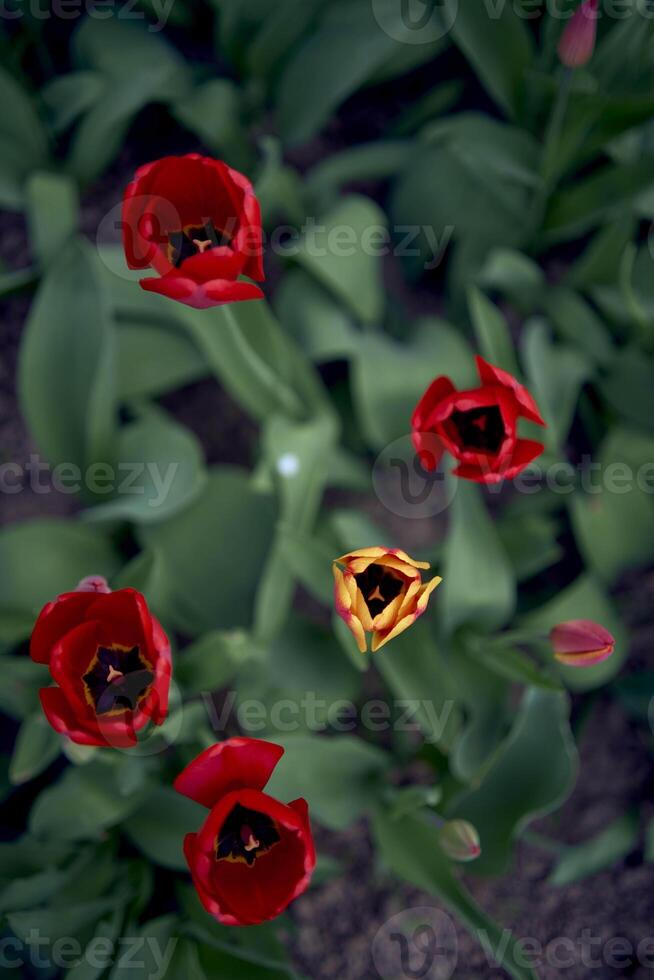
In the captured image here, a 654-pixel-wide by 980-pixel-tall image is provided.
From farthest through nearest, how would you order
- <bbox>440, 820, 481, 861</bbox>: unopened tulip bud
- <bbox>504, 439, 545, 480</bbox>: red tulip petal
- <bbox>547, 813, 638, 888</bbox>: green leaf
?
1. <bbox>547, 813, 638, 888</bbox>: green leaf
2. <bbox>440, 820, 481, 861</bbox>: unopened tulip bud
3. <bbox>504, 439, 545, 480</bbox>: red tulip petal

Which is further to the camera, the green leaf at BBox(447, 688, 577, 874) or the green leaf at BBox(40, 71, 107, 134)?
the green leaf at BBox(40, 71, 107, 134)

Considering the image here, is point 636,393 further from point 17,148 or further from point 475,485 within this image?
point 17,148

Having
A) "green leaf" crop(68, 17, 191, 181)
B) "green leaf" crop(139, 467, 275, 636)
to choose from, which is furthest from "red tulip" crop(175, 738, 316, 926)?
"green leaf" crop(68, 17, 191, 181)

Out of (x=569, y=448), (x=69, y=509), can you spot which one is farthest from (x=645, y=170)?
(x=69, y=509)

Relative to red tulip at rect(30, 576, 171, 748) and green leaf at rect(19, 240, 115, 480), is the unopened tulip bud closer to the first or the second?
red tulip at rect(30, 576, 171, 748)

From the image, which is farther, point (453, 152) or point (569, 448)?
point (569, 448)
